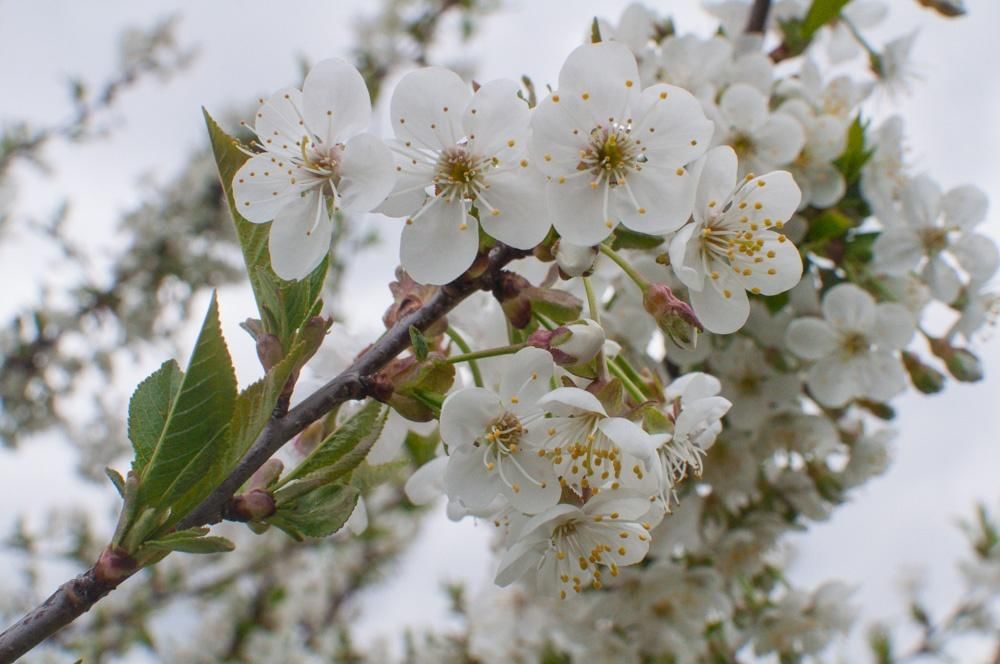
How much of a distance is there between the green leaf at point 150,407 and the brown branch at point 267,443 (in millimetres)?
80

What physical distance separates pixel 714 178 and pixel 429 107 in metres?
0.28

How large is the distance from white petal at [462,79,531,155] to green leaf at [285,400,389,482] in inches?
10.9

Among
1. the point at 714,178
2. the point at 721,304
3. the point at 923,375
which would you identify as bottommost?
the point at 923,375

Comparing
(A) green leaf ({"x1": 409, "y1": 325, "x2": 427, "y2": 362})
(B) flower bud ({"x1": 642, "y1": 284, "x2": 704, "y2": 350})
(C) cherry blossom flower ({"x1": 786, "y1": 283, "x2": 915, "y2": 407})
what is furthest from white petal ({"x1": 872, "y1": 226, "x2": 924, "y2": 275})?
(A) green leaf ({"x1": 409, "y1": 325, "x2": 427, "y2": 362})

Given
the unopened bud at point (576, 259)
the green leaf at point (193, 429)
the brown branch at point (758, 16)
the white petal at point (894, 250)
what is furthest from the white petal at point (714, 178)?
the brown branch at point (758, 16)

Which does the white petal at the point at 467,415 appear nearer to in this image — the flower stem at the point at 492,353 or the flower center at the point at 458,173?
the flower stem at the point at 492,353

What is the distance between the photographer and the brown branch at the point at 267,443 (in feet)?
2.34

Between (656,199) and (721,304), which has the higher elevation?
(656,199)

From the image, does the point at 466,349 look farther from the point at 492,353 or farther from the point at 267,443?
the point at 267,443

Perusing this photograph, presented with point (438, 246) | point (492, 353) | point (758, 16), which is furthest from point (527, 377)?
point (758, 16)

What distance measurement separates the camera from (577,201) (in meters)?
0.80

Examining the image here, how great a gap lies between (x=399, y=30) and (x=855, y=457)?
275 cm

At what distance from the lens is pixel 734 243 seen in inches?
34.2

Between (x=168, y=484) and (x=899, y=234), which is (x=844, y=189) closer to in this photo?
(x=899, y=234)
